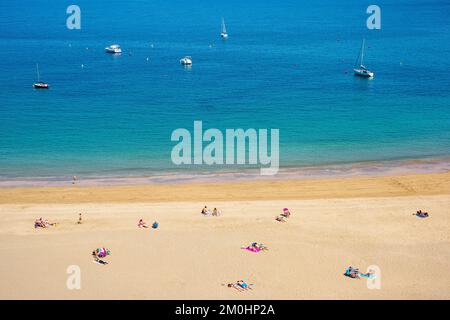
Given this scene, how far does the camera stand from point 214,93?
84.2 metres

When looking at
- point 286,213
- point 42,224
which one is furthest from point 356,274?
point 42,224

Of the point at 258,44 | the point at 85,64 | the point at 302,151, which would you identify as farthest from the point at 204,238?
the point at 258,44

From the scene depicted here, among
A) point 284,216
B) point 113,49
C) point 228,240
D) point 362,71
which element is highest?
point 113,49

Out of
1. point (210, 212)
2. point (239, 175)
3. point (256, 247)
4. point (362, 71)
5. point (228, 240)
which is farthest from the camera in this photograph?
point (362, 71)

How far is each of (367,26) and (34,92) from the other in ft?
305

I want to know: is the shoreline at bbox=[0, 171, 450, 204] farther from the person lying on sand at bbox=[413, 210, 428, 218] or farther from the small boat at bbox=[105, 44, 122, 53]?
the small boat at bbox=[105, 44, 122, 53]

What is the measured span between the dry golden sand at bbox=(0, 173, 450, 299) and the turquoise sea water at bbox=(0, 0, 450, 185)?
9.02 meters

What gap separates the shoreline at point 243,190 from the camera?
157 feet

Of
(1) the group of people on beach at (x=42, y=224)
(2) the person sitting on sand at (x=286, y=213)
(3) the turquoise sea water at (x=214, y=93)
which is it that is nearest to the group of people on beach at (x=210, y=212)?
(2) the person sitting on sand at (x=286, y=213)

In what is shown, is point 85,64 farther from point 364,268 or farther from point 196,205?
point 364,268

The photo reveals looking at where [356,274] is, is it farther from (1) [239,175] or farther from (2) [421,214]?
(1) [239,175]

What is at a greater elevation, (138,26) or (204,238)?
(138,26)

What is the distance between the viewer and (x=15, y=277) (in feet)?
109

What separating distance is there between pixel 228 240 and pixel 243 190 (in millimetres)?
12235
